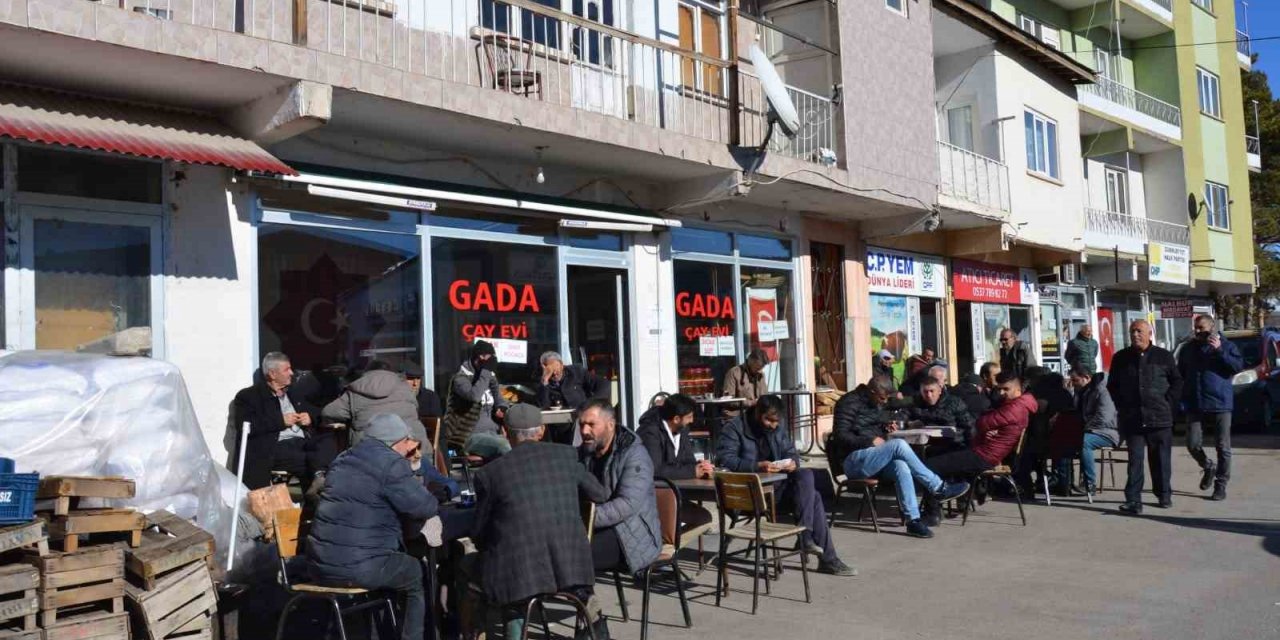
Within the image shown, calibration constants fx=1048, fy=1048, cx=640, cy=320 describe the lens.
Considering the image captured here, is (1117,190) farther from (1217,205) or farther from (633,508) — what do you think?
(633,508)

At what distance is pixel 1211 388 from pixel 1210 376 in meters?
0.13

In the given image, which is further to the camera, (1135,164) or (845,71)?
(1135,164)

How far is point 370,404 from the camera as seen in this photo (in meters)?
8.23

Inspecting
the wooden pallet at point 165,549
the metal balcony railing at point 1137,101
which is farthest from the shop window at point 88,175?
the metal balcony railing at point 1137,101

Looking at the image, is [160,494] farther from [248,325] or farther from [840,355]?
[840,355]

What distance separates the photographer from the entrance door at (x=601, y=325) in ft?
38.4

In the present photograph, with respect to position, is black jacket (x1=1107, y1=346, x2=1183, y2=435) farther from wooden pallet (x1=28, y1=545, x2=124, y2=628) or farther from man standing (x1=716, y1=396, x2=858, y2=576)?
wooden pallet (x1=28, y1=545, x2=124, y2=628)

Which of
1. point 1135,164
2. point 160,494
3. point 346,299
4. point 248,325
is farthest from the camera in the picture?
point 1135,164

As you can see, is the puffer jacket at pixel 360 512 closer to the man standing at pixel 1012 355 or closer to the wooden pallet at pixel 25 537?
the wooden pallet at pixel 25 537

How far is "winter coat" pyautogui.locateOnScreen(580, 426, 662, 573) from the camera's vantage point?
5.70 m

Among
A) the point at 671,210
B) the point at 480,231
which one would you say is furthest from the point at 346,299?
the point at 671,210

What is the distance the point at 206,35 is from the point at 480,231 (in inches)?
148

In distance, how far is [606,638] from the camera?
5.46 metres

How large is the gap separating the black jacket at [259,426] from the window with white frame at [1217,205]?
87.6 feet
